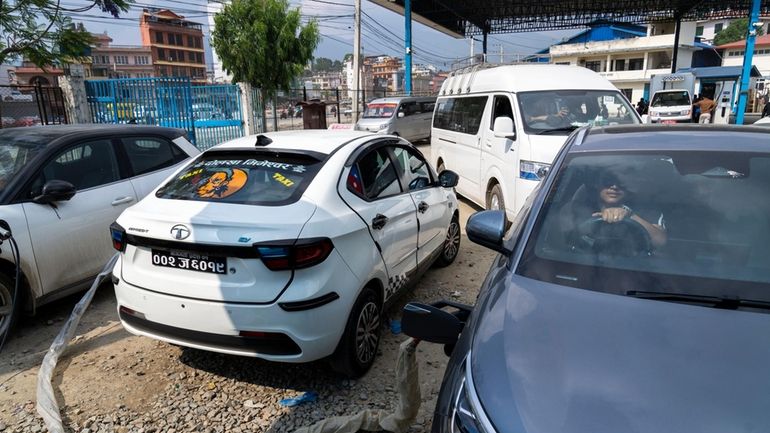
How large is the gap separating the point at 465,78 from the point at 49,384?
786 cm

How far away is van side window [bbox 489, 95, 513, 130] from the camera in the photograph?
707 cm

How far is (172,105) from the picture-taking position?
43.0 ft

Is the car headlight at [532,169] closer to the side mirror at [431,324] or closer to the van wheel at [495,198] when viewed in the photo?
the van wheel at [495,198]

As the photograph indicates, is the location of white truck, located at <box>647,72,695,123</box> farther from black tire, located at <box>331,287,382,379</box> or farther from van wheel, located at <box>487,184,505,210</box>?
black tire, located at <box>331,287,382,379</box>

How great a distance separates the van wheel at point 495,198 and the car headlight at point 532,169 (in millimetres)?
702

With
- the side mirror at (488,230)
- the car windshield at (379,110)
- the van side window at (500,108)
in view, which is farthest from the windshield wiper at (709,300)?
the car windshield at (379,110)

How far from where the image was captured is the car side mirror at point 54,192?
4109mm

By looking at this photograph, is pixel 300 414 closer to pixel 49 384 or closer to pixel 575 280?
pixel 49 384

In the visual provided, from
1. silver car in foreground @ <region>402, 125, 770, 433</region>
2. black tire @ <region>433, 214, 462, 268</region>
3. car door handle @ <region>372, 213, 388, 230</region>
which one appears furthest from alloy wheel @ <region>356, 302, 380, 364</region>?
black tire @ <region>433, 214, 462, 268</region>

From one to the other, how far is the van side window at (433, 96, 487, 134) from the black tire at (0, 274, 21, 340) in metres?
6.22

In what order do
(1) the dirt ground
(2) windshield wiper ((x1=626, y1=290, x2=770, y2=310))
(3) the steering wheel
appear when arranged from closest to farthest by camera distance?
(2) windshield wiper ((x1=626, y1=290, x2=770, y2=310))
(3) the steering wheel
(1) the dirt ground

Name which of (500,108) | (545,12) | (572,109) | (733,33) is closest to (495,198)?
(500,108)

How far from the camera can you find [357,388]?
3.44m

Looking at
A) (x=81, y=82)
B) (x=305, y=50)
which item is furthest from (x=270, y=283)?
(x=305, y=50)
